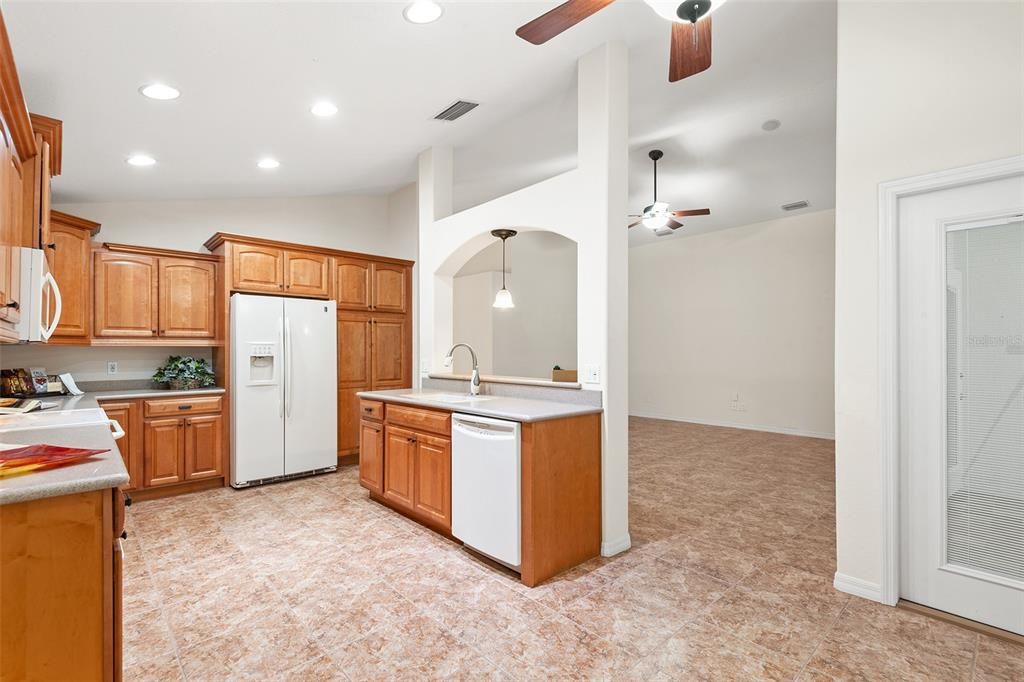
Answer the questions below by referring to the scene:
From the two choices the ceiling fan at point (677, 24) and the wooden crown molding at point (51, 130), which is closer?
the ceiling fan at point (677, 24)

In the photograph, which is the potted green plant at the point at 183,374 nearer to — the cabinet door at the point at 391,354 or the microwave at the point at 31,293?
the cabinet door at the point at 391,354

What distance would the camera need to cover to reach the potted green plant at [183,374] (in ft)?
14.3

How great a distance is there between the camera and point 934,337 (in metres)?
2.29

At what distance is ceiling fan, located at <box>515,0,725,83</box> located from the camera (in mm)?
1600

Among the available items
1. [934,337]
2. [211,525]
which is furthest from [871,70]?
[211,525]

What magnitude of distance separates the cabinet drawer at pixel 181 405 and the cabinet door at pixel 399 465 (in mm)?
1764

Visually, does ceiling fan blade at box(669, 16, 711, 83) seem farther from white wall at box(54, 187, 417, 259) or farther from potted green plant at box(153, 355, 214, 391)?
potted green plant at box(153, 355, 214, 391)

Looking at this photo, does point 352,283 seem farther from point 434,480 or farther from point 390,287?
point 434,480

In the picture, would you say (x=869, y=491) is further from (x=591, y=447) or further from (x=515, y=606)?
(x=515, y=606)

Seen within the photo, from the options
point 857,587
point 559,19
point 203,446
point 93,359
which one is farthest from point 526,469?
point 93,359

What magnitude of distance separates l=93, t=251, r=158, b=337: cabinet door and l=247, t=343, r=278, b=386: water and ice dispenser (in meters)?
0.84

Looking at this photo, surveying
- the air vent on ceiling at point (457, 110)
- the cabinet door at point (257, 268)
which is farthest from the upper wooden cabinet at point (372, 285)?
the air vent on ceiling at point (457, 110)

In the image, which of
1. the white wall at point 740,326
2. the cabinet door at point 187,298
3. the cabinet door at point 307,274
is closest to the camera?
the cabinet door at point 187,298

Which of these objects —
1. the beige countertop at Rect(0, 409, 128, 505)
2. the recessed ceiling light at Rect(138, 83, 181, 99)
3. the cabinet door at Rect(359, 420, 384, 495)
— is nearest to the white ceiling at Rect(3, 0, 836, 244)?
the recessed ceiling light at Rect(138, 83, 181, 99)
